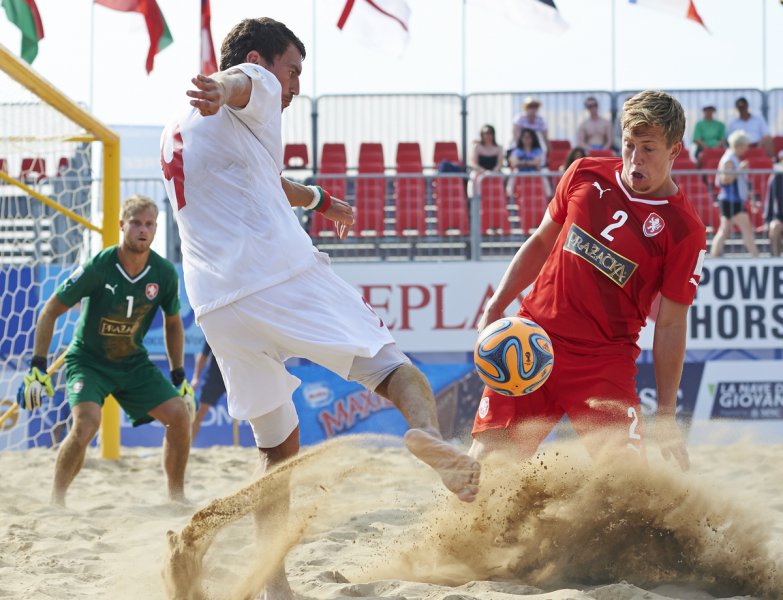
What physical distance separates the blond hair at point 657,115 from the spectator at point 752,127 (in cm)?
983

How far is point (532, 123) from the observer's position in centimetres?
1259

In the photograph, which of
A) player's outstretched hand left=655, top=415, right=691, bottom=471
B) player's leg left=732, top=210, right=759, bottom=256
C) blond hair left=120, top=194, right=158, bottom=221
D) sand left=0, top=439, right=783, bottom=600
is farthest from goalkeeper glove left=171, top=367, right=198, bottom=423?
player's leg left=732, top=210, right=759, bottom=256

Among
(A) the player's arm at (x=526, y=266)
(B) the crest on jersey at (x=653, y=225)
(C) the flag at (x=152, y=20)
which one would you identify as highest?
(C) the flag at (x=152, y=20)

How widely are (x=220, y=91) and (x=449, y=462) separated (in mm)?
1272

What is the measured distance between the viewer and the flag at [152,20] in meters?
10.7

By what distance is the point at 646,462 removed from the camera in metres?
3.69

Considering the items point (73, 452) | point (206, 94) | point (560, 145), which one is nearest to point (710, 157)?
point (560, 145)

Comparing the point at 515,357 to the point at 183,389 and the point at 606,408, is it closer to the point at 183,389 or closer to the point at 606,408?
the point at 606,408

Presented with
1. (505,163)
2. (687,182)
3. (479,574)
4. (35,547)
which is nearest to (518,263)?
(479,574)

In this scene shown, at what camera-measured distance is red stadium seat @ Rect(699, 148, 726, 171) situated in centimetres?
1252

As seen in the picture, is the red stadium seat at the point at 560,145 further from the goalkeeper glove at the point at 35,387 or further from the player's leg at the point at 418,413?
the player's leg at the point at 418,413

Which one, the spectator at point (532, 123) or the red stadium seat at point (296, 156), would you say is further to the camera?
the red stadium seat at point (296, 156)

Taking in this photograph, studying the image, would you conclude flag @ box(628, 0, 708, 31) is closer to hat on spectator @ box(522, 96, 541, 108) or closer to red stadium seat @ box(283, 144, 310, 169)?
hat on spectator @ box(522, 96, 541, 108)

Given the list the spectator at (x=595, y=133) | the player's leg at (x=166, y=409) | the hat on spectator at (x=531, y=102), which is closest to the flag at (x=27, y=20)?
the player's leg at (x=166, y=409)
